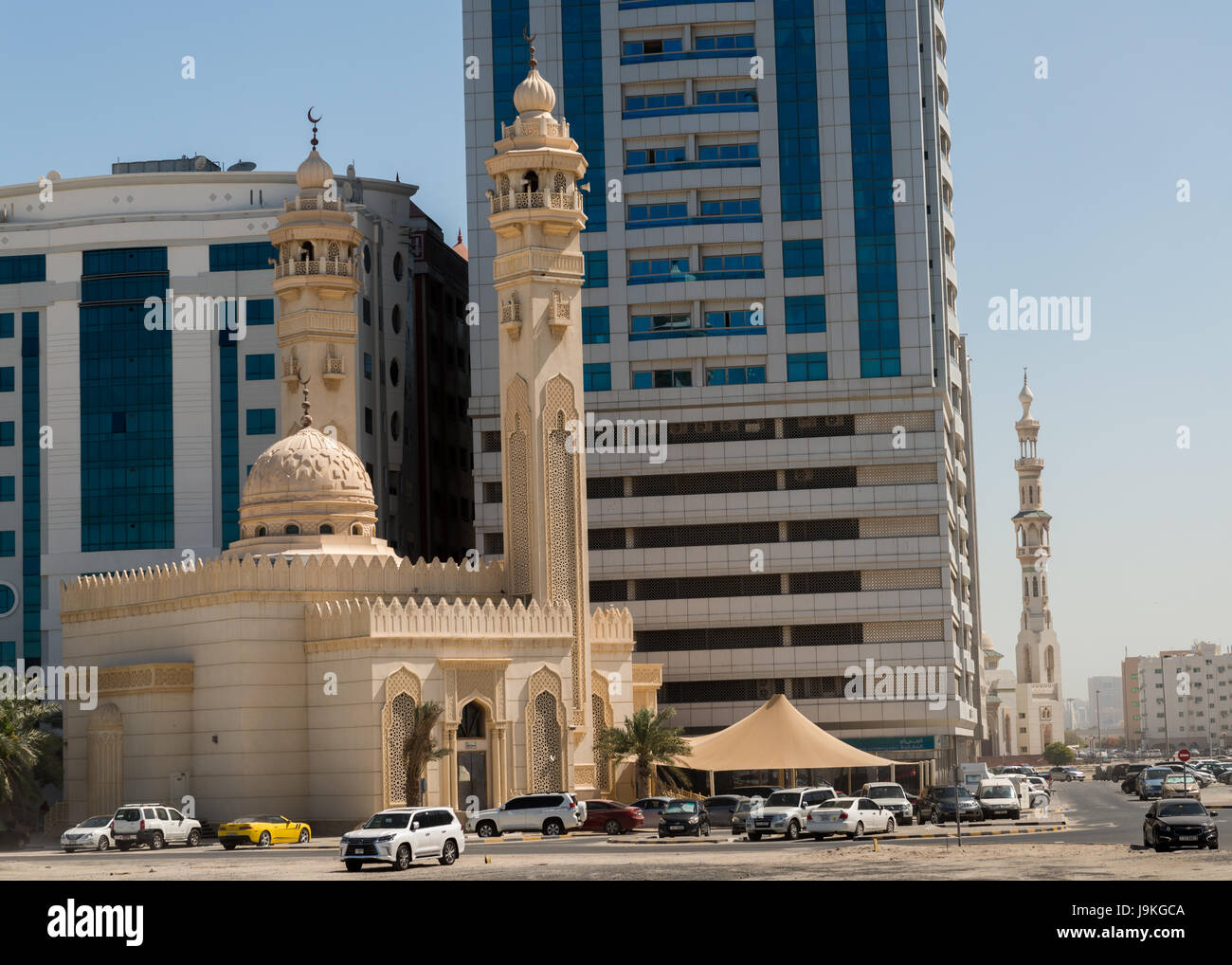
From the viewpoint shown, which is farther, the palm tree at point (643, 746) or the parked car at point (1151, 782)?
the parked car at point (1151, 782)

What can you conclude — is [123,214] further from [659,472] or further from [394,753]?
[394,753]

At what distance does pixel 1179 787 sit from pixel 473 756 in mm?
31022

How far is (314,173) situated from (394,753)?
27662mm

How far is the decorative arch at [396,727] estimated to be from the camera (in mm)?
58062

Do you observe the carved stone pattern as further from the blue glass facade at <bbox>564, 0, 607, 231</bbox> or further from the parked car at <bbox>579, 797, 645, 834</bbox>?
the blue glass facade at <bbox>564, 0, 607, 231</bbox>

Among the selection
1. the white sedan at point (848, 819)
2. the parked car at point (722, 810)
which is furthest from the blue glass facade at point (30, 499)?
the white sedan at point (848, 819)

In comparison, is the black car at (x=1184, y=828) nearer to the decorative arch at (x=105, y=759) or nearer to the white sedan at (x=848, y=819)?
the white sedan at (x=848, y=819)

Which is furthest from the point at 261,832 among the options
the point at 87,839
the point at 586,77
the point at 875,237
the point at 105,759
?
the point at 586,77

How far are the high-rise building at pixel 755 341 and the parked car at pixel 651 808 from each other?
30.5 meters

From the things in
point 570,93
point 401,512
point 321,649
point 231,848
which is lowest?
point 231,848

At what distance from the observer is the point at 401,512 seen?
97.0m

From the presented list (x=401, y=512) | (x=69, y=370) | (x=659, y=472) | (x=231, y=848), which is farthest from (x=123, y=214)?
(x=231, y=848)

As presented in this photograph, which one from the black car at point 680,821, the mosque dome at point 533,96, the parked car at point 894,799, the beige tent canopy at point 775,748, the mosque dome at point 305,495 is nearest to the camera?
the black car at point 680,821

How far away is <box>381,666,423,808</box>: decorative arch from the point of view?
58.1 m
